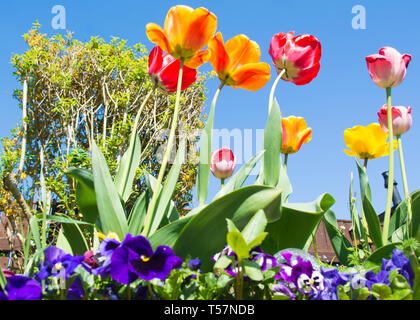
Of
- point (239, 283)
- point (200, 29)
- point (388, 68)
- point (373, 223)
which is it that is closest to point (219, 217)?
point (239, 283)

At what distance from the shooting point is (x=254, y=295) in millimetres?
682

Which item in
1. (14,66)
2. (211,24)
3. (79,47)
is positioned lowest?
(211,24)

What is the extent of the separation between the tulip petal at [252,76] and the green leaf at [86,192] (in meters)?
0.49

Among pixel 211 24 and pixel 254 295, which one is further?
pixel 211 24

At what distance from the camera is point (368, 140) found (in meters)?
1.50

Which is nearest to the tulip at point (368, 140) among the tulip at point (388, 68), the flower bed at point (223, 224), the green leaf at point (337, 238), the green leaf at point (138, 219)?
the flower bed at point (223, 224)

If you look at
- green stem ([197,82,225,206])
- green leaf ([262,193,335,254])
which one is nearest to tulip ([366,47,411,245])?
green leaf ([262,193,335,254])

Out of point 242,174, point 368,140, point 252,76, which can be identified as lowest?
point 242,174

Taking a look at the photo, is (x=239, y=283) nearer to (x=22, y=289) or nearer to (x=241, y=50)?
(x=22, y=289)

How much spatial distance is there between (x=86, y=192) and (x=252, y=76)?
565mm

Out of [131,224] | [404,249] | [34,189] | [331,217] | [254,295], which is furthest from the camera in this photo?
[34,189]
